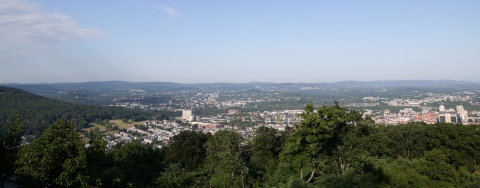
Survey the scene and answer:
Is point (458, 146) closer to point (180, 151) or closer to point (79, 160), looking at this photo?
point (180, 151)

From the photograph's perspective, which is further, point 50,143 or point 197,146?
point 197,146

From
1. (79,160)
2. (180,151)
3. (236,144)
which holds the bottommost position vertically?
(180,151)

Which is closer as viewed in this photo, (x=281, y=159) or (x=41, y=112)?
(x=281, y=159)

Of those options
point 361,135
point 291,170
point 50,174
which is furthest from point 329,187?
point 361,135

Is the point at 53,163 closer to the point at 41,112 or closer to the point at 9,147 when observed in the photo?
the point at 9,147

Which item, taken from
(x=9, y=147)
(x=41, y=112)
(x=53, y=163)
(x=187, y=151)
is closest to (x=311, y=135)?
(x=53, y=163)

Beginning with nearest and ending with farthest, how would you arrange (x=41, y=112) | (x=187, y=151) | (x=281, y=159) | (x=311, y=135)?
(x=311, y=135)
(x=281, y=159)
(x=187, y=151)
(x=41, y=112)

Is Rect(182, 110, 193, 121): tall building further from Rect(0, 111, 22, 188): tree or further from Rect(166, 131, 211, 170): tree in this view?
Rect(0, 111, 22, 188): tree
